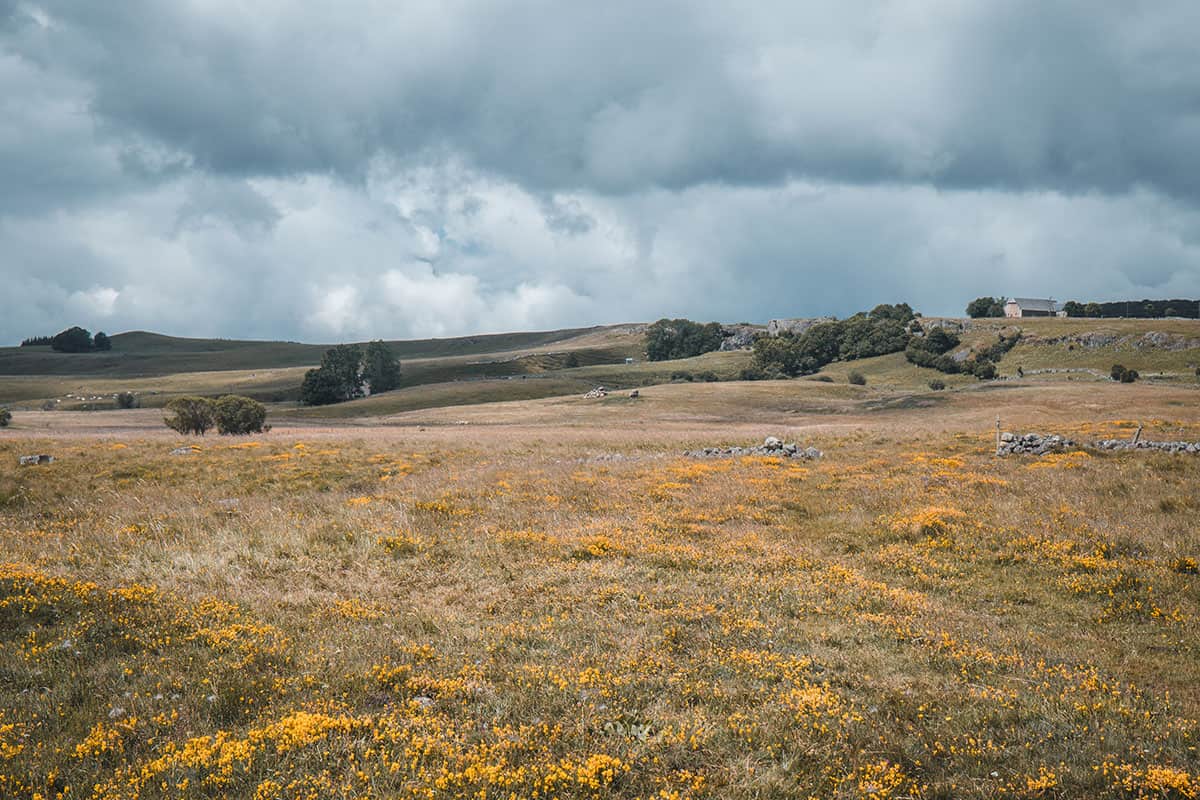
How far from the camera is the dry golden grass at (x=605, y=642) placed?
21.7ft

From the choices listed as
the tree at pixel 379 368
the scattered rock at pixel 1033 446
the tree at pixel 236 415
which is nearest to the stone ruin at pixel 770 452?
the scattered rock at pixel 1033 446

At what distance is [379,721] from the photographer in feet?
24.1

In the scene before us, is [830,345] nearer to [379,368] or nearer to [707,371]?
[707,371]

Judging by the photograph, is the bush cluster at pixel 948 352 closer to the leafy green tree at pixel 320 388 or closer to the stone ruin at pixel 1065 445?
the stone ruin at pixel 1065 445

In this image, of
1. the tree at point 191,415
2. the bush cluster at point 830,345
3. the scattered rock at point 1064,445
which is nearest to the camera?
the scattered rock at point 1064,445

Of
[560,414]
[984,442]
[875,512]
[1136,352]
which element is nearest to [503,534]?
[875,512]

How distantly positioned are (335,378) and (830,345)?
127 meters

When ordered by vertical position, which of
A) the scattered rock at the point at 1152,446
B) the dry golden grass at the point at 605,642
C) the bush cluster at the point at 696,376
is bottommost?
the scattered rock at the point at 1152,446

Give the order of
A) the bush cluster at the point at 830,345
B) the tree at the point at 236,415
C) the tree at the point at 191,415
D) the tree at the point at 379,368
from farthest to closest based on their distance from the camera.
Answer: the bush cluster at the point at 830,345
the tree at the point at 379,368
the tree at the point at 236,415
the tree at the point at 191,415

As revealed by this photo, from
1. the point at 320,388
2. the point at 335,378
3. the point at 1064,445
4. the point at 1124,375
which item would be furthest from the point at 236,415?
the point at 1124,375

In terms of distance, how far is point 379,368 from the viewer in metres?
150

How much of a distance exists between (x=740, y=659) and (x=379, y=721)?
5063mm

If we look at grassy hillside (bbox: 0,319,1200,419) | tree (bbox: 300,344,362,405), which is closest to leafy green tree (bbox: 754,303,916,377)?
grassy hillside (bbox: 0,319,1200,419)

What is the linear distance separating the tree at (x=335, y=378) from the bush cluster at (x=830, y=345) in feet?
318
